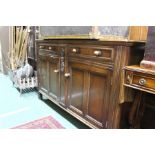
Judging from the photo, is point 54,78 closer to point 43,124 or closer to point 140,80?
point 43,124

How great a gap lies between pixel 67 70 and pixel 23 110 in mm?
858

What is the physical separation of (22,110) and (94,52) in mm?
1280

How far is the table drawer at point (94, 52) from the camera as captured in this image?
3.60 feet

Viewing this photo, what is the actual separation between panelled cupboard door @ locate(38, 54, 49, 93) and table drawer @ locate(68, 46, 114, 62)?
0.64 meters

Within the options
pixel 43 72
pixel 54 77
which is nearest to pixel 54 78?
pixel 54 77

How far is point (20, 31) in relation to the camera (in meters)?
2.78

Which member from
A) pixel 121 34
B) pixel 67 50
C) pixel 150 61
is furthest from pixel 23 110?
pixel 150 61

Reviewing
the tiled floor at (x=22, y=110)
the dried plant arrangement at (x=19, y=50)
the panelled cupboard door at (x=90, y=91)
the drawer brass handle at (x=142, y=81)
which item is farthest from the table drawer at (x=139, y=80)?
the dried plant arrangement at (x=19, y=50)

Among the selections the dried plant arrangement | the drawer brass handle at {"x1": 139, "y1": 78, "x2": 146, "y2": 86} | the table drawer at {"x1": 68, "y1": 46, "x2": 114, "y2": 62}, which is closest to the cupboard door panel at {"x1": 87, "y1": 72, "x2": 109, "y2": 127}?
the table drawer at {"x1": 68, "y1": 46, "x2": 114, "y2": 62}

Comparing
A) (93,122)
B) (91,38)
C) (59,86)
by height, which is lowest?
(93,122)

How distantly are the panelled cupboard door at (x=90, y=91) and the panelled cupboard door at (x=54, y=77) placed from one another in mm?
251

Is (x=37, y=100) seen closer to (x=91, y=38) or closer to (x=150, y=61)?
(x=91, y=38)
